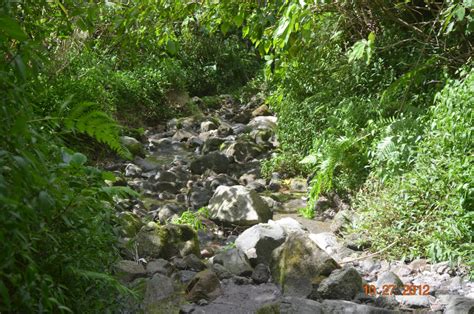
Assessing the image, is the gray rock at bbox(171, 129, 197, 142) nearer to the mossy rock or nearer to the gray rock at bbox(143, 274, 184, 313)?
the mossy rock

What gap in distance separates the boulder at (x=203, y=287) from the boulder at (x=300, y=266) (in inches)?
20.3

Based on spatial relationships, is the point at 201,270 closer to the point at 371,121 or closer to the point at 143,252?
the point at 143,252

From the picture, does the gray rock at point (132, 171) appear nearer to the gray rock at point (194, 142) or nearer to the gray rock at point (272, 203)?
the gray rock at point (194, 142)

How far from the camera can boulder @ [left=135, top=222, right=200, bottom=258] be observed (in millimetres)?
4727

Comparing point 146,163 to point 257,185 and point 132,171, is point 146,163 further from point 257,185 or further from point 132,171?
point 257,185

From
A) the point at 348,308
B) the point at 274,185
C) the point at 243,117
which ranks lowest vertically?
the point at 243,117

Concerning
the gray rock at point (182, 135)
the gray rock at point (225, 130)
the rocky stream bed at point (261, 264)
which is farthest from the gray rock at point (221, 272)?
the gray rock at point (225, 130)

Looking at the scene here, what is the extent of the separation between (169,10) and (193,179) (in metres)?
3.48

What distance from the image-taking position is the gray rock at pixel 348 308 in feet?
11.8

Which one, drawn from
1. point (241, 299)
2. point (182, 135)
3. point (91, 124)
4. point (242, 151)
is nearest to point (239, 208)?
point (241, 299)

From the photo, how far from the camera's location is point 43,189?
6.57ft

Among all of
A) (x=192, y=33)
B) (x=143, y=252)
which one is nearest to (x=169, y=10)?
(x=143, y=252)

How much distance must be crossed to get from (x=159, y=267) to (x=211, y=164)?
162 inches

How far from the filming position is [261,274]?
4.53m
